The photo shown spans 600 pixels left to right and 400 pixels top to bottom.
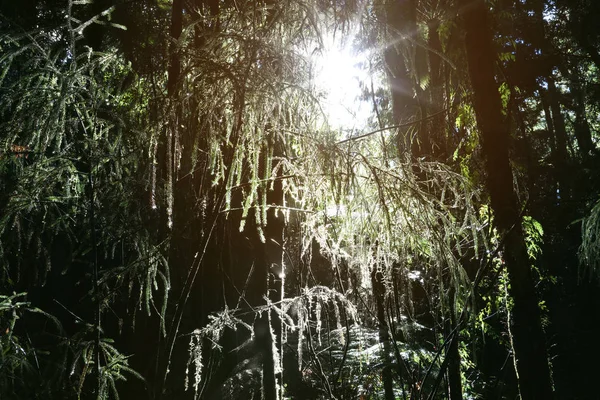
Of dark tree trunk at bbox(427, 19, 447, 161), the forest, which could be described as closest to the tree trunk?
the forest

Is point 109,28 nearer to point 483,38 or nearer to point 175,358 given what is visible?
point 483,38

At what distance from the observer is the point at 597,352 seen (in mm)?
10039

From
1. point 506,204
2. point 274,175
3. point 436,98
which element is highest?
point 436,98

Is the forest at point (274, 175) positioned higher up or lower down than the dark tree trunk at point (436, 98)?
lower down

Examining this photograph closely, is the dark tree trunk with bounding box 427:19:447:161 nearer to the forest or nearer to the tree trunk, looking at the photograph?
the forest

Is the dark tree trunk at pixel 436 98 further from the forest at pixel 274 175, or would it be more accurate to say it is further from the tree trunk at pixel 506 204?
the tree trunk at pixel 506 204

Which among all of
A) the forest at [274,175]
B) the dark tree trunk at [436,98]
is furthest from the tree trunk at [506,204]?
the dark tree trunk at [436,98]

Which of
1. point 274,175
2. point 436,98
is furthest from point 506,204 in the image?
point 274,175

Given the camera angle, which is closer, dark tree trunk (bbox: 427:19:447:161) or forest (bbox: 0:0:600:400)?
forest (bbox: 0:0:600:400)

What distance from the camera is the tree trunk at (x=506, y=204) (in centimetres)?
241

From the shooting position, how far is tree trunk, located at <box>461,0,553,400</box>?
2.41 meters

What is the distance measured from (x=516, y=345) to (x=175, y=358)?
5.54m

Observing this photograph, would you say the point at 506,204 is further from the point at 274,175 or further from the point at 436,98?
the point at 274,175

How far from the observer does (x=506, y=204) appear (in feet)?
8.20
